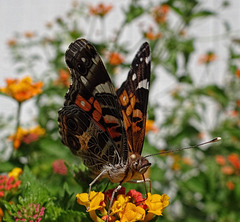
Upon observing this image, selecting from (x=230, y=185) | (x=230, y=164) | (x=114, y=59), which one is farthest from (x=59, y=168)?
(x=230, y=164)

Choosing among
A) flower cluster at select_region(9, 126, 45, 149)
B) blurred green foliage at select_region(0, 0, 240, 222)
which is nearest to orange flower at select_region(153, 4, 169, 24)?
blurred green foliage at select_region(0, 0, 240, 222)

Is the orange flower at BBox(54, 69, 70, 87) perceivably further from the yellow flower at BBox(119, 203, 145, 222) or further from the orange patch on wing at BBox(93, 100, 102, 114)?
the yellow flower at BBox(119, 203, 145, 222)

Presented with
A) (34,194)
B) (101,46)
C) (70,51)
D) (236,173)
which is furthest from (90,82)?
(236,173)

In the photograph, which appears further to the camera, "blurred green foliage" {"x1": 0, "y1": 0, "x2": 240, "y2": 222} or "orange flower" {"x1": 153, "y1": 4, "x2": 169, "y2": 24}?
"orange flower" {"x1": 153, "y1": 4, "x2": 169, "y2": 24}

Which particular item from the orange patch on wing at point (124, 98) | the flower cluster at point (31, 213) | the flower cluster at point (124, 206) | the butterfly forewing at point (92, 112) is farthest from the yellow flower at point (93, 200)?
the orange patch on wing at point (124, 98)

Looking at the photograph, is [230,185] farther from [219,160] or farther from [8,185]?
[8,185]

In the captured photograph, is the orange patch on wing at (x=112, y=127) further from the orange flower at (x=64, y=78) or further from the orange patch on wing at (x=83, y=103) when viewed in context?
the orange flower at (x=64, y=78)
